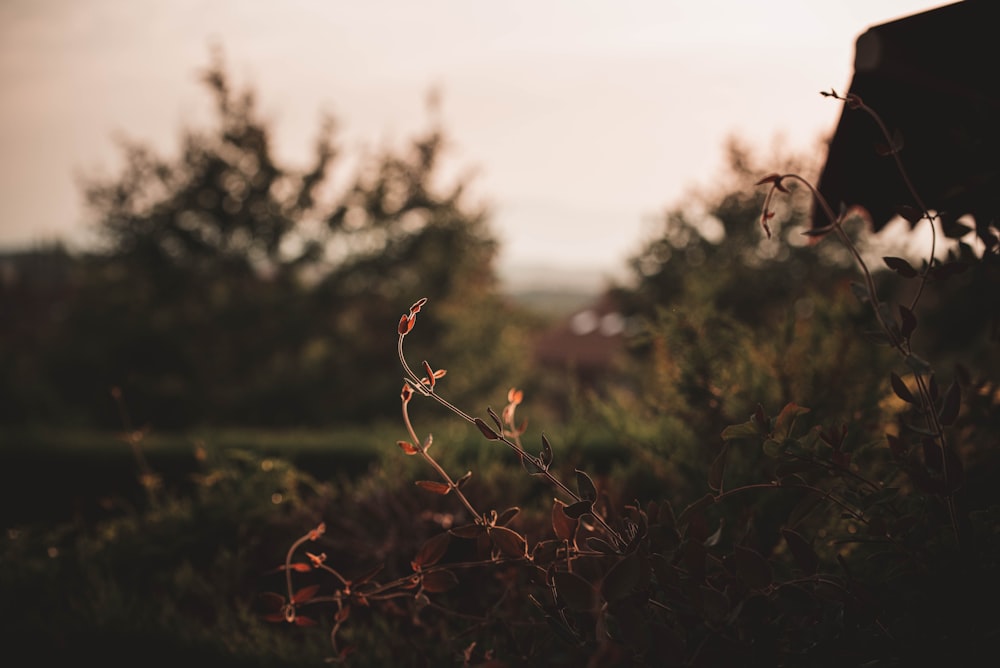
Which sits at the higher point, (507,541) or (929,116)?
(929,116)

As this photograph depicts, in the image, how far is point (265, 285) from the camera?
19.0m

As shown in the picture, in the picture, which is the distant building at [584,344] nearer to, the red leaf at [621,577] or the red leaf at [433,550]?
the red leaf at [433,550]

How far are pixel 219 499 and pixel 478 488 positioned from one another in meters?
1.81

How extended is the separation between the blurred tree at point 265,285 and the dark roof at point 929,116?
1539 cm

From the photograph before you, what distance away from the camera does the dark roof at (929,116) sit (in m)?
2.07

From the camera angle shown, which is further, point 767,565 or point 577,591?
point 767,565

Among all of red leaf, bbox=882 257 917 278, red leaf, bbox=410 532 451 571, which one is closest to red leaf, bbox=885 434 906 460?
red leaf, bbox=882 257 917 278

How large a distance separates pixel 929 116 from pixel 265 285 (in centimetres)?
1869

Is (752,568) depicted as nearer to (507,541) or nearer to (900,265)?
(507,541)

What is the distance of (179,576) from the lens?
365cm

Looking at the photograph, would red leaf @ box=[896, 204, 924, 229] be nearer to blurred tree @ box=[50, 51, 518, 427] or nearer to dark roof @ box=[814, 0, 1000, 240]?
dark roof @ box=[814, 0, 1000, 240]

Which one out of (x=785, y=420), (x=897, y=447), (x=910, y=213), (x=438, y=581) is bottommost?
(x=438, y=581)

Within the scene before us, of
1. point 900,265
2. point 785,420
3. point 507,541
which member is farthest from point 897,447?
point 507,541

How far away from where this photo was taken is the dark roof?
207 centimetres
